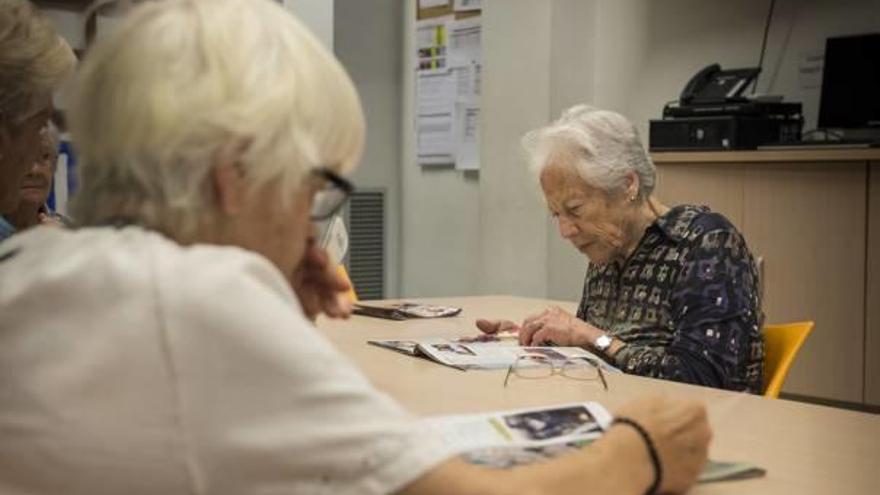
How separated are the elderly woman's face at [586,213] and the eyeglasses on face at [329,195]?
1.57 m

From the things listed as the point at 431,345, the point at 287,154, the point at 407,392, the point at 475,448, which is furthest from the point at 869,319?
the point at 287,154

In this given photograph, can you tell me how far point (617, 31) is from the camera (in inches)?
207

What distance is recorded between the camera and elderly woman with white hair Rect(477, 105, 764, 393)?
7.54ft

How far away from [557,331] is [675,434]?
118cm

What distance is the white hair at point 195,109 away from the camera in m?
0.98

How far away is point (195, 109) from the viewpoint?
97 centimetres

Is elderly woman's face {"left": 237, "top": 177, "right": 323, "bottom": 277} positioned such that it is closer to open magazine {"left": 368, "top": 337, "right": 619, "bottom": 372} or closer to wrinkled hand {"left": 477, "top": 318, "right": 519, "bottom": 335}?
open magazine {"left": 368, "top": 337, "right": 619, "bottom": 372}

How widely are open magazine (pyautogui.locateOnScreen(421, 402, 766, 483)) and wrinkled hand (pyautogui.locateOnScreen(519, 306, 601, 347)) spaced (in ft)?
2.73

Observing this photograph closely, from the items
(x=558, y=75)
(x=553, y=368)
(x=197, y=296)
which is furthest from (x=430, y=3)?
(x=197, y=296)

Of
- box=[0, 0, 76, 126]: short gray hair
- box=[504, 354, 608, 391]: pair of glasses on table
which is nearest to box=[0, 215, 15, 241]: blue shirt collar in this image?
box=[0, 0, 76, 126]: short gray hair

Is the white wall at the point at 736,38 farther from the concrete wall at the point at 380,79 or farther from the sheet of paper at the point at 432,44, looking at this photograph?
the concrete wall at the point at 380,79

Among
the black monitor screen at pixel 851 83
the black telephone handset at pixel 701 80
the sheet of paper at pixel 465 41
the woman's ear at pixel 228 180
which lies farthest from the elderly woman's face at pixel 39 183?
the sheet of paper at pixel 465 41

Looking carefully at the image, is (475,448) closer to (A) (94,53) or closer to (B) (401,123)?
(A) (94,53)

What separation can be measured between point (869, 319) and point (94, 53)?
11.6ft
